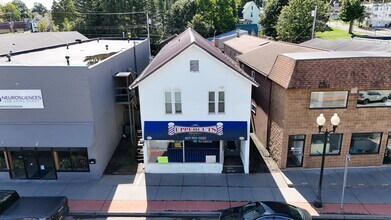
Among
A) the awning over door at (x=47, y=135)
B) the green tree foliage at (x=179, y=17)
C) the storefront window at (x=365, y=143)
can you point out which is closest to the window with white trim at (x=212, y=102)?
the awning over door at (x=47, y=135)

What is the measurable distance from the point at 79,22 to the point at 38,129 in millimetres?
51078

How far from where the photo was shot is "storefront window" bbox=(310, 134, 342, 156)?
17.0 m

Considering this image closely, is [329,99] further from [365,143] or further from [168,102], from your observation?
[168,102]

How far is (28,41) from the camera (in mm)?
28703

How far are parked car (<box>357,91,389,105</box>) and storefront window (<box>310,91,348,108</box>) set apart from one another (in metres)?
0.88

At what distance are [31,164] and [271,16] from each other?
58.5 m

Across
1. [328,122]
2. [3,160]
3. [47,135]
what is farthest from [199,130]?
[3,160]

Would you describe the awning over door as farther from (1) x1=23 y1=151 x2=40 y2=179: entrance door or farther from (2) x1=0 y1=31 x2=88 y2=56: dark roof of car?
(2) x1=0 y1=31 x2=88 y2=56: dark roof of car

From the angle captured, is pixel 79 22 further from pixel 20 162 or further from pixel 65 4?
pixel 20 162

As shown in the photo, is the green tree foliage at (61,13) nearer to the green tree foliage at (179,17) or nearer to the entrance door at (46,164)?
the green tree foliage at (179,17)

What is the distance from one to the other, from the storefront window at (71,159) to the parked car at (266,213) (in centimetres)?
897

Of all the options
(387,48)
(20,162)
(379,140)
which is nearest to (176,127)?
(20,162)

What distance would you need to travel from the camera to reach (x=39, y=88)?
51.2 feet

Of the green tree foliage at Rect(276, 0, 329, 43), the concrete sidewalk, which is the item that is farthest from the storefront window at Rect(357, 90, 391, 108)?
the green tree foliage at Rect(276, 0, 329, 43)
